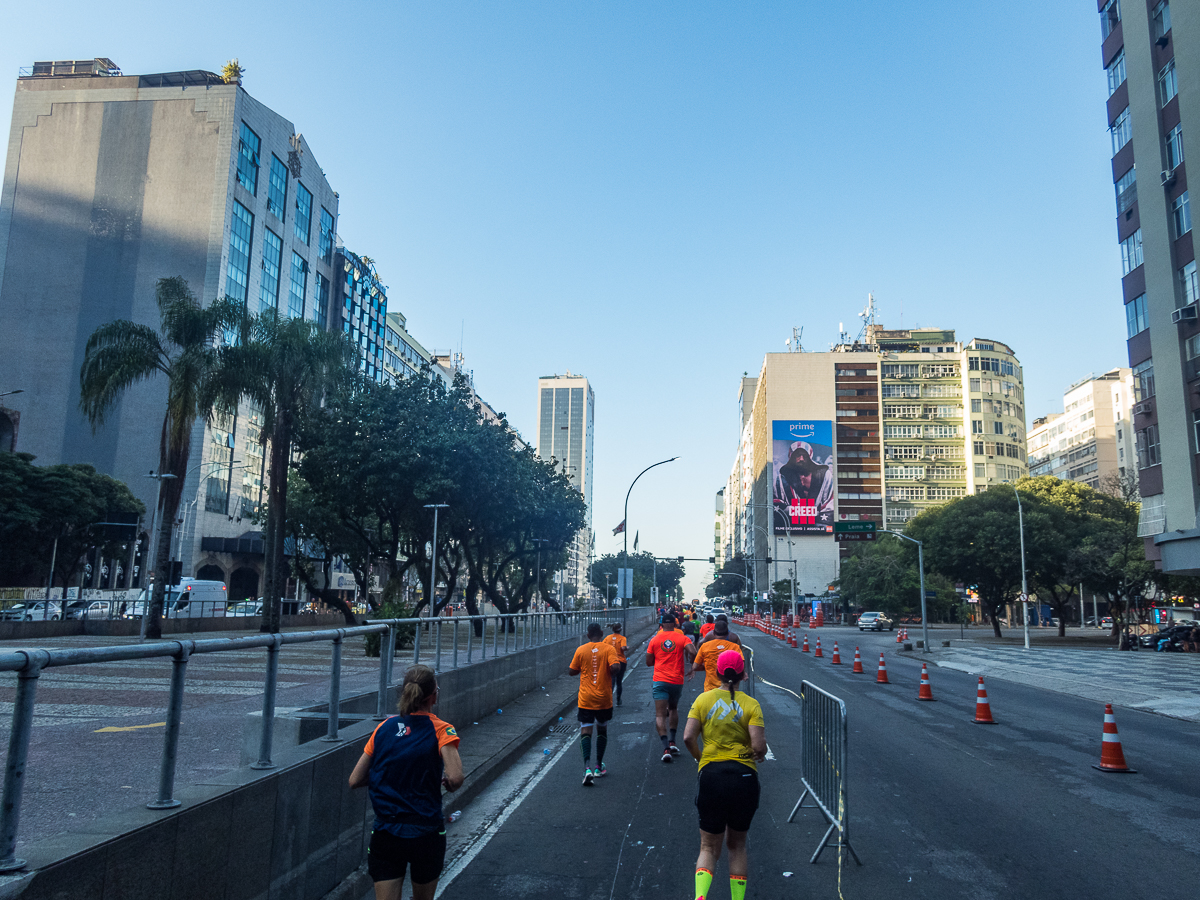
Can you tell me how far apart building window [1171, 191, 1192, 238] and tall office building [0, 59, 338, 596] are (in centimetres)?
5724

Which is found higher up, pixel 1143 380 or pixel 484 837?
pixel 1143 380

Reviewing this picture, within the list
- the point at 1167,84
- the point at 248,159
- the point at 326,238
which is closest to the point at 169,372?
the point at 1167,84

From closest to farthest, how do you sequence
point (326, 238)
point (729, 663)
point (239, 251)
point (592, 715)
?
point (729, 663)
point (592, 715)
point (239, 251)
point (326, 238)

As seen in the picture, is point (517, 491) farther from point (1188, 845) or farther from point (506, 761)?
point (1188, 845)

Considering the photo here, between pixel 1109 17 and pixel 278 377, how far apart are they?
42191 mm

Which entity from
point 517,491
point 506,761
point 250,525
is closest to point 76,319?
point 250,525

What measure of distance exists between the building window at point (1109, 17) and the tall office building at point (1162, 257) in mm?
304

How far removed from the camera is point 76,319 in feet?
224

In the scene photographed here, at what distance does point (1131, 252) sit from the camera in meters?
40.0

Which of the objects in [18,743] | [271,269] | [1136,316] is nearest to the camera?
[18,743]

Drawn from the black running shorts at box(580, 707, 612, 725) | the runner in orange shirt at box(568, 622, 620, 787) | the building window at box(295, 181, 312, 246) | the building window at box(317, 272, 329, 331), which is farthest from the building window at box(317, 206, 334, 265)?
the black running shorts at box(580, 707, 612, 725)

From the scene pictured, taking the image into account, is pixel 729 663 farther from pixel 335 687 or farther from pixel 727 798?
pixel 335 687

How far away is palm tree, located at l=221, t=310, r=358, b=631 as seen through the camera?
28.8 meters

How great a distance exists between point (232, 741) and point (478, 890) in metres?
2.15
